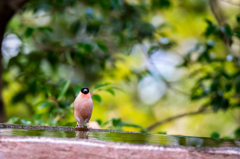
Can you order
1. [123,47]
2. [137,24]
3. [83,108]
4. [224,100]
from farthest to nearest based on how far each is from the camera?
[123,47]
[137,24]
[224,100]
[83,108]

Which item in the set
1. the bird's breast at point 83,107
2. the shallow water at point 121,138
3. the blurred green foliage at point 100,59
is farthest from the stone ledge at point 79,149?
the blurred green foliage at point 100,59

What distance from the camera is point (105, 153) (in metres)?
1.06

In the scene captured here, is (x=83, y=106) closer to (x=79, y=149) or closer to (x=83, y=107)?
(x=83, y=107)

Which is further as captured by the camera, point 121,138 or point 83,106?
point 83,106

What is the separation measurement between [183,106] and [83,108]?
20.0ft

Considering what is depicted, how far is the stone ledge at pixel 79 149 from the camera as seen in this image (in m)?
1.06

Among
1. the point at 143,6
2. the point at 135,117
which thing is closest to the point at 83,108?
the point at 143,6

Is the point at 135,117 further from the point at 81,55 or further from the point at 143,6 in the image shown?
the point at 81,55

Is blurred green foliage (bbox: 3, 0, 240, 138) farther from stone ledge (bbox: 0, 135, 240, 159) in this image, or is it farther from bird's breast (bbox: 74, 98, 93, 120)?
stone ledge (bbox: 0, 135, 240, 159)

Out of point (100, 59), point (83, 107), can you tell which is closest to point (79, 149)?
point (83, 107)

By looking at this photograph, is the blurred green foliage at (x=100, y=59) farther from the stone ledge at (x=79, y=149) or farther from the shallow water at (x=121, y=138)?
the stone ledge at (x=79, y=149)

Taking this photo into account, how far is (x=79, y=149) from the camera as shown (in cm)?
107

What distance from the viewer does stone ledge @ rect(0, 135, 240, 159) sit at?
3.49 feet

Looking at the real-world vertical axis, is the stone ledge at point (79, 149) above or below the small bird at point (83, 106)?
below
